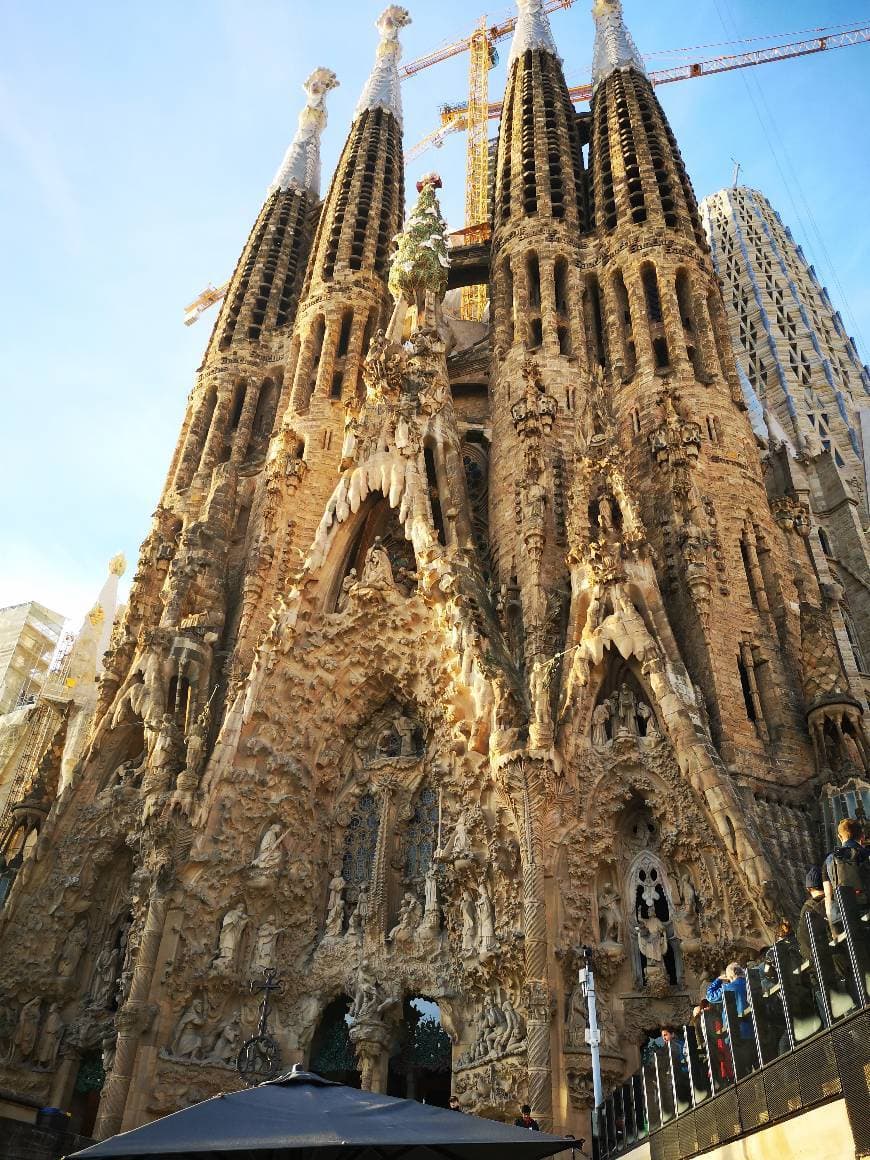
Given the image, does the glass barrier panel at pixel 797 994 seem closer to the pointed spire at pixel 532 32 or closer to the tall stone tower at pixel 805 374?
Result: the tall stone tower at pixel 805 374

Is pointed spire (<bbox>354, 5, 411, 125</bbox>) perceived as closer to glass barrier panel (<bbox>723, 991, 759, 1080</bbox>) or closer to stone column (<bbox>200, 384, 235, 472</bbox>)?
stone column (<bbox>200, 384, 235, 472</bbox>)

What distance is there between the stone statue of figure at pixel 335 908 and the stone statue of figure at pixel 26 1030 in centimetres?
486

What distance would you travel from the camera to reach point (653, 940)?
1239 centimetres

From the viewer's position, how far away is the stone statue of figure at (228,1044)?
1370 centimetres

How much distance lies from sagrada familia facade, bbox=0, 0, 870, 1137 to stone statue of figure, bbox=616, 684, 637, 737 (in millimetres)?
36

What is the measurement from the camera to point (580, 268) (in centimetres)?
2327

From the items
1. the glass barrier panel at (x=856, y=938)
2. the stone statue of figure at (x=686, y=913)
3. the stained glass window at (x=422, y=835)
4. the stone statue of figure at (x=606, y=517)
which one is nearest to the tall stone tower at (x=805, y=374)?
the stone statue of figure at (x=606, y=517)

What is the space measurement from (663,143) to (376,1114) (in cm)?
2492

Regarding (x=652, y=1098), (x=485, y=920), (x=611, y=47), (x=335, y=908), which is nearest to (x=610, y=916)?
(x=485, y=920)

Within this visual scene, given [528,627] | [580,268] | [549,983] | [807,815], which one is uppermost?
[580,268]

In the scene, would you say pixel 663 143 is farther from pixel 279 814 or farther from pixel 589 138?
pixel 279 814

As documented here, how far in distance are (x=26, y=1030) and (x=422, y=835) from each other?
6933 millimetres

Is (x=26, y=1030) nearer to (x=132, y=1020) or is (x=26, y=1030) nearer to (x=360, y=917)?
(x=132, y=1020)

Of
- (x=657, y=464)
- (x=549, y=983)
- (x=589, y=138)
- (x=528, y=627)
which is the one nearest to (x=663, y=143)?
(x=589, y=138)
